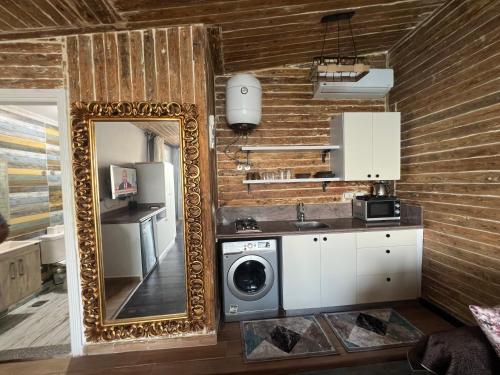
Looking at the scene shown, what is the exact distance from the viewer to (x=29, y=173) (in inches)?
126

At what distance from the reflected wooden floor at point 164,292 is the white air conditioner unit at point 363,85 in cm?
219

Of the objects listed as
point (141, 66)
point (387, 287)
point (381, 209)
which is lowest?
point (387, 287)

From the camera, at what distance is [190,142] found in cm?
190

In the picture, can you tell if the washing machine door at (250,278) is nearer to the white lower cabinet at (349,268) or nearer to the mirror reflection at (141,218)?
the white lower cabinet at (349,268)

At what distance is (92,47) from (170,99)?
685 mm

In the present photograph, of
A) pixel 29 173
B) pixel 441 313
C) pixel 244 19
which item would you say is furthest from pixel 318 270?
pixel 29 173

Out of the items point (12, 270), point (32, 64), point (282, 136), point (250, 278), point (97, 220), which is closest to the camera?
point (32, 64)

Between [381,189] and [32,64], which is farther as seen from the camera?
[381,189]

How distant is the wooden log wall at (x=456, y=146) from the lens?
72.1 inches

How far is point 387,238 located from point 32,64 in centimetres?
340

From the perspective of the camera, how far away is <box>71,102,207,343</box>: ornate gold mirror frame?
1.84m

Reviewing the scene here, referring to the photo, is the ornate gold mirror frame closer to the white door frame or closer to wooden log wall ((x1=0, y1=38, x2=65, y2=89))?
the white door frame

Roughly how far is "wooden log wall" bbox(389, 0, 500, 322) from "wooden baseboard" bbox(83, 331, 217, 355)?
7.24 ft

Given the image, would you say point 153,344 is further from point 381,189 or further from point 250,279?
point 381,189
